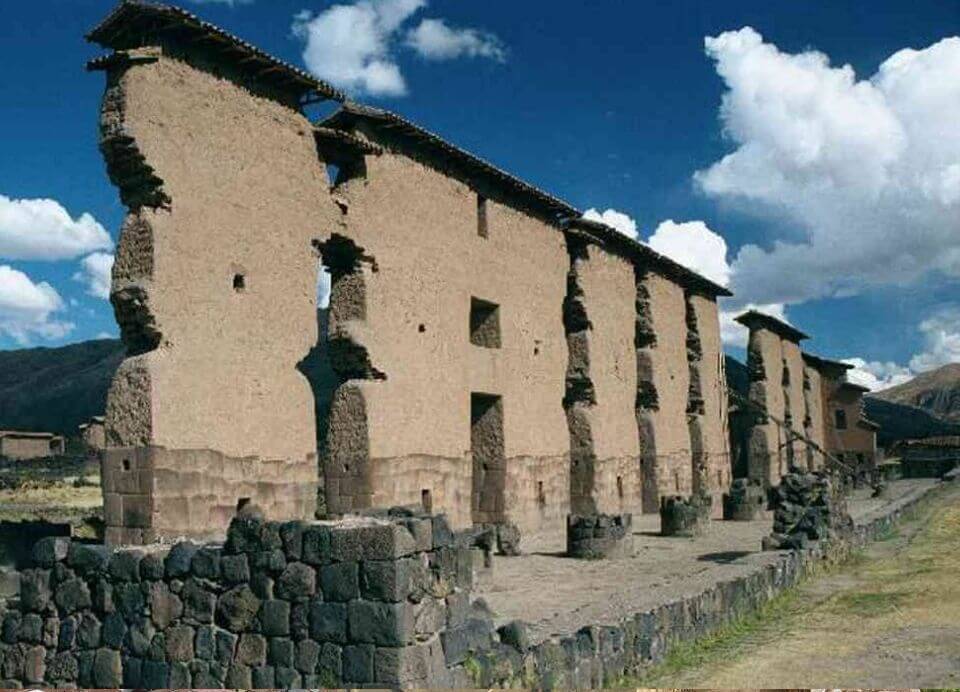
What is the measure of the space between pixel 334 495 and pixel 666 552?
7032 mm

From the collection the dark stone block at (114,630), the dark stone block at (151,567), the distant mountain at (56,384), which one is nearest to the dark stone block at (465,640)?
the dark stone block at (151,567)

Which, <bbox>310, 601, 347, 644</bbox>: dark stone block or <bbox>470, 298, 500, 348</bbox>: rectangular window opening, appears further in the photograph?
<bbox>470, 298, 500, 348</bbox>: rectangular window opening

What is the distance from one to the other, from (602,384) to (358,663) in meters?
20.0

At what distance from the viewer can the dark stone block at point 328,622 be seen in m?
7.45

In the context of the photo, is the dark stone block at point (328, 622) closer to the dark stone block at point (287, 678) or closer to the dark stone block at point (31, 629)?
the dark stone block at point (287, 678)

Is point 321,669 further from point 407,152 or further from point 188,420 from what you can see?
point 407,152

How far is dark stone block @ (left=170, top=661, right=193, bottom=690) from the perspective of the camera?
809 centimetres

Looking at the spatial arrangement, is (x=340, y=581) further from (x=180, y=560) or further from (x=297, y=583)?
(x=180, y=560)

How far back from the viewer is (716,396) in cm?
3641

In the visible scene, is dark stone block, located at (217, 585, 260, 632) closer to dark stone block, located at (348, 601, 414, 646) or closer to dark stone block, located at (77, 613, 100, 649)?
dark stone block, located at (348, 601, 414, 646)

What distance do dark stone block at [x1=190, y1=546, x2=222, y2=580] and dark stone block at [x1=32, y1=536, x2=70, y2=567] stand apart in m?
1.58

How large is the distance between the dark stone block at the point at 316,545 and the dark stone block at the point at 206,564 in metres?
0.94

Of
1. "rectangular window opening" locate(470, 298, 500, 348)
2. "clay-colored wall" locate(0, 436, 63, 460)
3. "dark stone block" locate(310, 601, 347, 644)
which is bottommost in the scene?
"dark stone block" locate(310, 601, 347, 644)

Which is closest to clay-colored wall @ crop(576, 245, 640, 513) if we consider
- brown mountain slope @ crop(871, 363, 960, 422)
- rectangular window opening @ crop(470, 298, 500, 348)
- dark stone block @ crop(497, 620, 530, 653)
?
rectangular window opening @ crop(470, 298, 500, 348)
